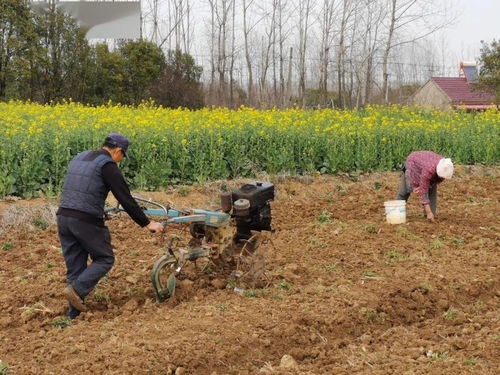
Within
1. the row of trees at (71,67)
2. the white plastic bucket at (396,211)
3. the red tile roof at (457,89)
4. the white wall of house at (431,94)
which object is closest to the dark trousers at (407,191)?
the white plastic bucket at (396,211)

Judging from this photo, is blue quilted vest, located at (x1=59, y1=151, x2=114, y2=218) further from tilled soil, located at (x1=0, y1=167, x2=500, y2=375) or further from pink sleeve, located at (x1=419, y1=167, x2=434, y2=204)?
pink sleeve, located at (x1=419, y1=167, x2=434, y2=204)

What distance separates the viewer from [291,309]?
5.35m

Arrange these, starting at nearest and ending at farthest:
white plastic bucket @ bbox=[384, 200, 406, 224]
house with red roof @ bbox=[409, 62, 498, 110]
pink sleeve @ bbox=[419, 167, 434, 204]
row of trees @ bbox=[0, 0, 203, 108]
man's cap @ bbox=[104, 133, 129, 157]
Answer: man's cap @ bbox=[104, 133, 129, 157]
pink sleeve @ bbox=[419, 167, 434, 204]
white plastic bucket @ bbox=[384, 200, 406, 224]
row of trees @ bbox=[0, 0, 203, 108]
house with red roof @ bbox=[409, 62, 498, 110]

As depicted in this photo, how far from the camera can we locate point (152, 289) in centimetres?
600

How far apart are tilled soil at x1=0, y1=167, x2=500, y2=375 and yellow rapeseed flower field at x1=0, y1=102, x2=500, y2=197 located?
4.45 feet

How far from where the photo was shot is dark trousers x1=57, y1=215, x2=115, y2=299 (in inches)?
203

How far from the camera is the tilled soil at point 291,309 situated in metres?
4.41

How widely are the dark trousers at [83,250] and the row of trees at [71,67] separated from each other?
18.2m

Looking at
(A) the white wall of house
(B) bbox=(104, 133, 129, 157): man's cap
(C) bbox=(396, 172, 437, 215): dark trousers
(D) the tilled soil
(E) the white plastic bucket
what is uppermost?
(A) the white wall of house

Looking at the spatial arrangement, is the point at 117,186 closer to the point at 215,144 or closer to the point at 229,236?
the point at 229,236

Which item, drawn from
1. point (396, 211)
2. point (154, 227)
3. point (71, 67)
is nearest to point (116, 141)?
point (154, 227)

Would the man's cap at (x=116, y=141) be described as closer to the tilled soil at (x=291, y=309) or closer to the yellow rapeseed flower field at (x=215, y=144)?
the tilled soil at (x=291, y=309)

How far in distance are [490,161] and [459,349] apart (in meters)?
10.8

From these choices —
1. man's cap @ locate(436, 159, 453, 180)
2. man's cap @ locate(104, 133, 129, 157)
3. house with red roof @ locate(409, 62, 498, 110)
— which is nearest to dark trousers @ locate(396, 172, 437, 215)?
man's cap @ locate(436, 159, 453, 180)
